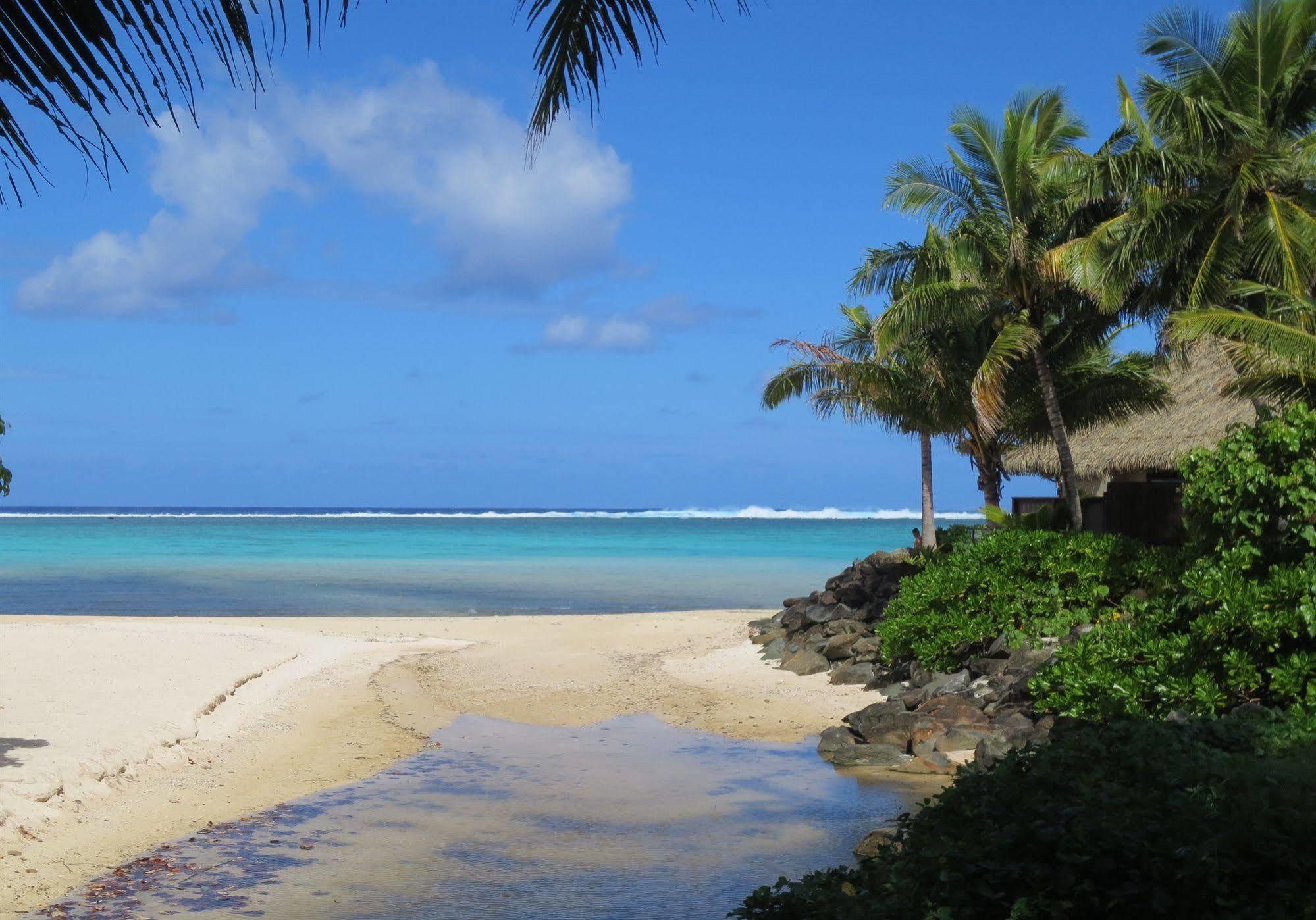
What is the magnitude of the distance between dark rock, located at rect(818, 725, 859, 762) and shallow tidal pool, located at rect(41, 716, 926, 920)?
137 mm

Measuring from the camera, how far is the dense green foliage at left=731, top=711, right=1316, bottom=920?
3.75 meters

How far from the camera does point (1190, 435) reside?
18609 millimetres

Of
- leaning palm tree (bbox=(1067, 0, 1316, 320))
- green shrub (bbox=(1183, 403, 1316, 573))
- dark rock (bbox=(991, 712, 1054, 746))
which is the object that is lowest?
dark rock (bbox=(991, 712, 1054, 746))

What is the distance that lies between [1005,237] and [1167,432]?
5.42 meters

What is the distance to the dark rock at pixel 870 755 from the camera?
9188 millimetres

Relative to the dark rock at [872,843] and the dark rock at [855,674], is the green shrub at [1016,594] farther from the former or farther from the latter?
the dark rock at [872,843]

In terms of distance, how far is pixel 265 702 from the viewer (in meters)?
12.3

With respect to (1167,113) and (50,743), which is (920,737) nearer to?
(50,743)

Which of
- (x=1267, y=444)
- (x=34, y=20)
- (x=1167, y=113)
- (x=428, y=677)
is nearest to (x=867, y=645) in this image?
(x=428, y=677)

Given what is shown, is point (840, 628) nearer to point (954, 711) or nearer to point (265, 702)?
point (954, 711)

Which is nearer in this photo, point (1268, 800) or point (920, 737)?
point (1268, 800)

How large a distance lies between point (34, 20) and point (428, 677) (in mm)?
13488

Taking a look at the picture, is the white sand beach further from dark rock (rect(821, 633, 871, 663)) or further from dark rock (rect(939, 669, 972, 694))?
dark rock (rect(939, 669, 972, 694))

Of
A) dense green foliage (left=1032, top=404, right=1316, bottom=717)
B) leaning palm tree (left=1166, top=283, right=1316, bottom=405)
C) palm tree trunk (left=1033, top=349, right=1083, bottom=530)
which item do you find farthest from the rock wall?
leaning palm tree (left=1166, top=283, right=1316, bottom=405)
